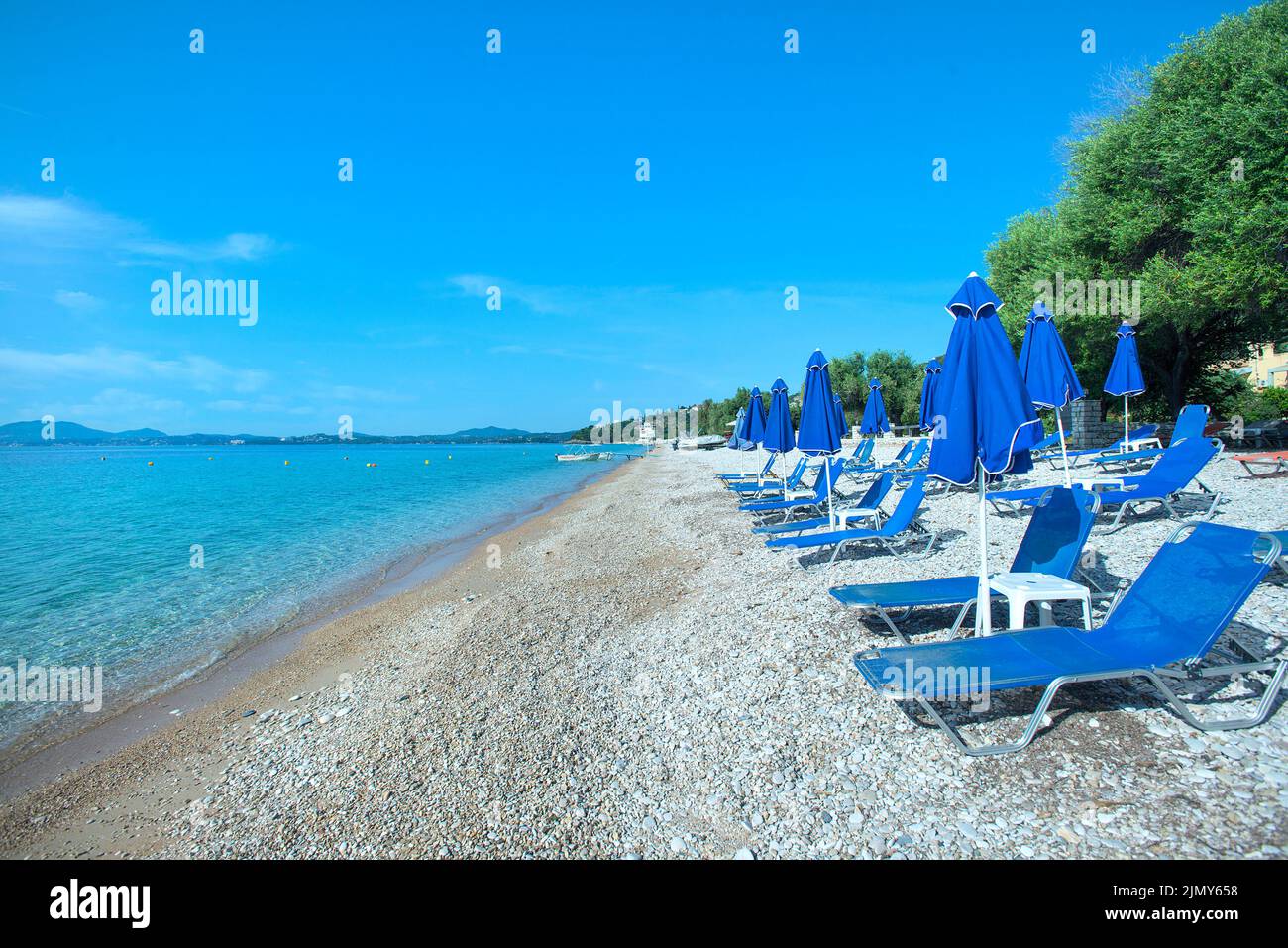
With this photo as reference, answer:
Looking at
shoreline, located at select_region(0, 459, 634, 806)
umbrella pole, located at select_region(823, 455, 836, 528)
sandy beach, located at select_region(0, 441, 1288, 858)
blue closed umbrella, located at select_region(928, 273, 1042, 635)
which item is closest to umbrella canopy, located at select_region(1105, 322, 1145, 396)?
umbrella pole, located at select_region(823, 455, 836, 528)

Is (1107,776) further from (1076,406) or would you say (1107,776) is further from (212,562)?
(1076,406)

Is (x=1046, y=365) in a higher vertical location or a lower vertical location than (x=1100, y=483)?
higher

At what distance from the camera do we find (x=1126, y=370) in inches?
466

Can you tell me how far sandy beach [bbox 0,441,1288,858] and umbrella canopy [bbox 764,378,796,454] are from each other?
6.01m

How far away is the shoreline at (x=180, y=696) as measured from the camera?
4941mm

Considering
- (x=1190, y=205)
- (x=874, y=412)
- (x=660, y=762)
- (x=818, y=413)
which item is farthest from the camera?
(x=874, y=412)

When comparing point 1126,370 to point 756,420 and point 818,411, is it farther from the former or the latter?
point 756,420

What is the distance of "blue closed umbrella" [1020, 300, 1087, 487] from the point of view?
325 inches

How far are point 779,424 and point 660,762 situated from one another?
10165mm

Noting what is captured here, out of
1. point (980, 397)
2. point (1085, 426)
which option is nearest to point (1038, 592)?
point (980, 397)

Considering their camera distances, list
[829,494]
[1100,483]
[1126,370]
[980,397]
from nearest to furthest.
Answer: [980,397]
[1100,483]
[829,494]
[1126,370]
